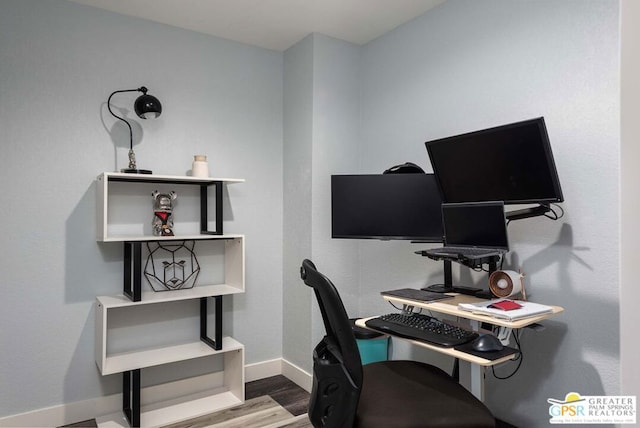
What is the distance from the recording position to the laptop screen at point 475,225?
5.49ft

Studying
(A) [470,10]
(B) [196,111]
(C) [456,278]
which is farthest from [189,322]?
(A) [470,10]

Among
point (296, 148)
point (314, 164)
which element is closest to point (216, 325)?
point (314, 164)

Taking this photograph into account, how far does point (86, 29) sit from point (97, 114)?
0.51m

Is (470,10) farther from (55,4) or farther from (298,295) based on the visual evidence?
(55,4)

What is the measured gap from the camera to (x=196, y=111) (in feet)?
9.12

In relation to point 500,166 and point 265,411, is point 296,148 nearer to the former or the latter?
point 500,166

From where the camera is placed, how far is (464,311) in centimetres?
161

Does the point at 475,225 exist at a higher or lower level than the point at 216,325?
higher

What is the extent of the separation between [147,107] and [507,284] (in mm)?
2156

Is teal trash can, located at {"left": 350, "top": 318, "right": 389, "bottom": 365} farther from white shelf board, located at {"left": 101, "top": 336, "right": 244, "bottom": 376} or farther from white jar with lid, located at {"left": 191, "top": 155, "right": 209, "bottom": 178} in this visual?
white jar with lid, located at {"left": 191, "top": 155, "right": 209, "bottom": 178}

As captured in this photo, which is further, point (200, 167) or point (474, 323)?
point (200, 167)

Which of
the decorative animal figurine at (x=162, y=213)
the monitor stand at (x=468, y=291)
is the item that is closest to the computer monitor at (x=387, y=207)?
the monitor stand at (x=468, y=291)

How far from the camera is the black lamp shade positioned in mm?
2363

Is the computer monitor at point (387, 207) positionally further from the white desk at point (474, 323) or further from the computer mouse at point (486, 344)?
the computer mouse at point (486, 344)
